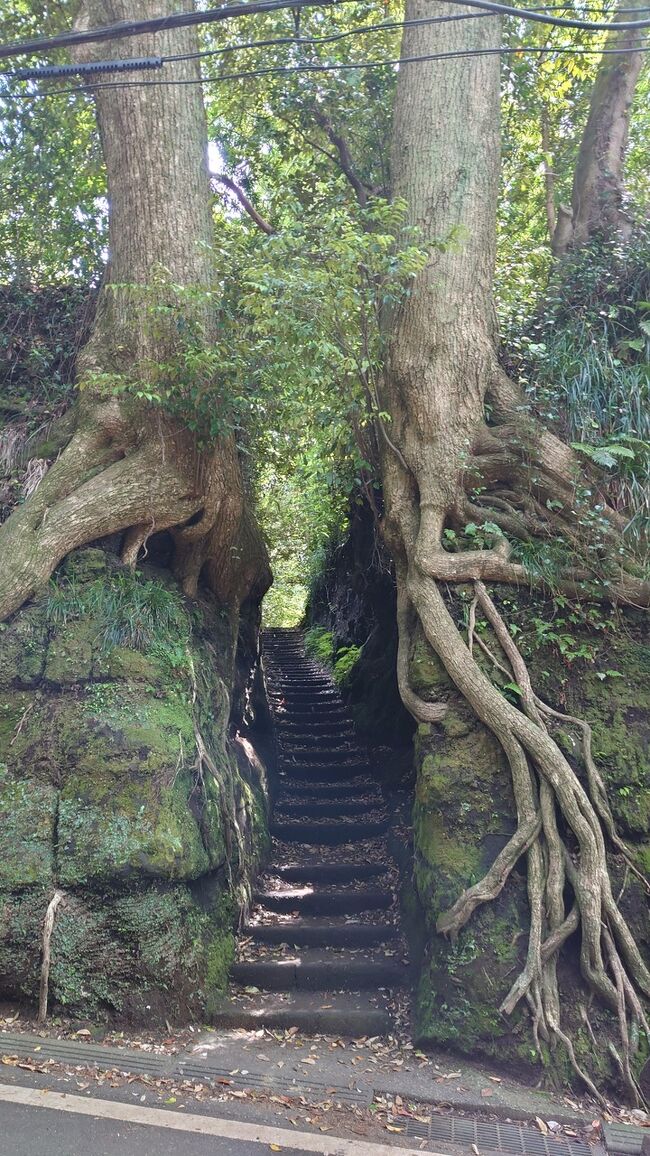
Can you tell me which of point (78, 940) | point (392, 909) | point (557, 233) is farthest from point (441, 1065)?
point (557, 233)

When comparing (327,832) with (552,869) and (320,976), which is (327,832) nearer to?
(320,976)

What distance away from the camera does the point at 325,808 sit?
25.9 ft

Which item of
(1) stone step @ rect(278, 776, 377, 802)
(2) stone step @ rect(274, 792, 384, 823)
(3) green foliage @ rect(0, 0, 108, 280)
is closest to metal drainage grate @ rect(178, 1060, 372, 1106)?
(2) stone step @ rect(274, 792, 384, 823)

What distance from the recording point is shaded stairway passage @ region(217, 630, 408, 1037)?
16.5 ft

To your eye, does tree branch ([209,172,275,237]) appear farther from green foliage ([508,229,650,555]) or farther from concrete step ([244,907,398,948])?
concrete step ([244,907,398,948])

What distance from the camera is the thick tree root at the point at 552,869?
4285 millimetres

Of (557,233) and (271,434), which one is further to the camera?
(271,434)

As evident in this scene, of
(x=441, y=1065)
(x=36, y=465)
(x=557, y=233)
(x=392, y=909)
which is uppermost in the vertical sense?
(x=557, y=233)

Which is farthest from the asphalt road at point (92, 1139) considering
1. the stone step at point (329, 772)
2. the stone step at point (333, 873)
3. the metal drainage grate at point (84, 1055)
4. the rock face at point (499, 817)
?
the stone step at point (329, 772)

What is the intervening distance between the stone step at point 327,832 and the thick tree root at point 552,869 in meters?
2.66

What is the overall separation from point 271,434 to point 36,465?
2.54 m

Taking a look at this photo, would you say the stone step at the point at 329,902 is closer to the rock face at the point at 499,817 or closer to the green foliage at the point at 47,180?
the rock face at the point at 499,817

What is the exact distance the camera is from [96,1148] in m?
3.51

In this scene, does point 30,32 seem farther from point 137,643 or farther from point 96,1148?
point 96,1148
